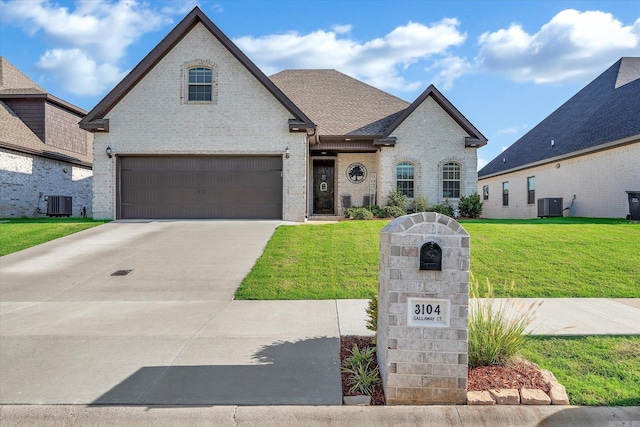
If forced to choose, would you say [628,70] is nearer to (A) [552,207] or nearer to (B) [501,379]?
(A) [552,207]

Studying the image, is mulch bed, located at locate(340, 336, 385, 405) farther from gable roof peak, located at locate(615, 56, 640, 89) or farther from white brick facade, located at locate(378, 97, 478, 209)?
gable roof peak, located at locate(615, 56, 640, 89)

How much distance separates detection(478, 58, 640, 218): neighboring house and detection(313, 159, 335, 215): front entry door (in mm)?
10813

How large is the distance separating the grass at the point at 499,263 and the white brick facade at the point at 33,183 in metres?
14.3

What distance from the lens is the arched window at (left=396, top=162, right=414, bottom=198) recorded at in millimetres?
19906

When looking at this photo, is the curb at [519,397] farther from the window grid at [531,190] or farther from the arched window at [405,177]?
the window grid at [531,190]

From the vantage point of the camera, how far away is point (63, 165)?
23500 millimetres

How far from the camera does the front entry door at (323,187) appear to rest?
21.5m

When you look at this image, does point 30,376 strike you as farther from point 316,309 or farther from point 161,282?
point 161,282

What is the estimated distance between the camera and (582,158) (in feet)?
69.0

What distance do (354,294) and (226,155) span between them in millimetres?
11074

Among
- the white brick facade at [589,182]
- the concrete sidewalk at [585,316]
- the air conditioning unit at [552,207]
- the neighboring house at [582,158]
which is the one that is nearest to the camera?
the concrete sidewalk at [585,316]

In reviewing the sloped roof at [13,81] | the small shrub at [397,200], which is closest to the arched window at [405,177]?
the small shrub at [397,200]

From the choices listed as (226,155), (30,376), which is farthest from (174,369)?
(226,155)

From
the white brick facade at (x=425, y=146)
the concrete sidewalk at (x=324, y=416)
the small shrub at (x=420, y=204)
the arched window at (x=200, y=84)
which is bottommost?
the concrete sidewalk at (x=324, y=416)
